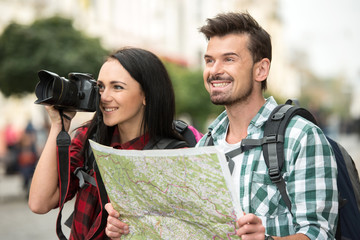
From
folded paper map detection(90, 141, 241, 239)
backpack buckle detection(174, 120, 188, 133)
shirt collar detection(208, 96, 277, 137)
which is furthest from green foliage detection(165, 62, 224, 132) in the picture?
folded paper map detection(90, 141, 241, 239)

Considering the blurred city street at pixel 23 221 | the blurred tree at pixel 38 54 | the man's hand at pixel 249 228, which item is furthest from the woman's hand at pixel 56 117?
the blurred tree at pixel 38 54

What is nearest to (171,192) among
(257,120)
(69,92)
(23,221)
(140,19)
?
(257,120)

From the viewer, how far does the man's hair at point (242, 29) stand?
2.56 m

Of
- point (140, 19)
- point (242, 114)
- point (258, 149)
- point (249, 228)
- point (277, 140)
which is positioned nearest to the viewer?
point (249, 228)

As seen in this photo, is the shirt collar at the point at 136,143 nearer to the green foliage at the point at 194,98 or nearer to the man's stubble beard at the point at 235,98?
the man's stubble beard at the point at 235,98

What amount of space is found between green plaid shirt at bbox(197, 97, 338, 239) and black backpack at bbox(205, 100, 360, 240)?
0.09 feet

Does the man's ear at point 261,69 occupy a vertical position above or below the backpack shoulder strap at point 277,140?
above

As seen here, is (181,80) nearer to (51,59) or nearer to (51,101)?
(51,59)

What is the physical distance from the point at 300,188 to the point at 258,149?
0.26 metres

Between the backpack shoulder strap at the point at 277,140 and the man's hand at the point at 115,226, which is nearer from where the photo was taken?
the backpack shoulder strap at the point at 277,140

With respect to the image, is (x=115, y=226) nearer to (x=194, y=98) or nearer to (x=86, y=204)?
(x=86, y=204)

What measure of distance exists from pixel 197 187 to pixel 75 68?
11.3m

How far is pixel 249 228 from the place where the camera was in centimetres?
200

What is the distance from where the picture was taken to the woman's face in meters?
2.98
